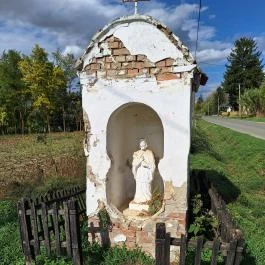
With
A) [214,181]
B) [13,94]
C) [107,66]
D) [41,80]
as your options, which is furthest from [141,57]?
[13,94]

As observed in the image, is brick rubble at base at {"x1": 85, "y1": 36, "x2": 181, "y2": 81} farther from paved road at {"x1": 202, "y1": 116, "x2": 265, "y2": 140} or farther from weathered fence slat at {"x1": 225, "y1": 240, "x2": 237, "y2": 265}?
paved road at {"x1": 202, "y1": 116, "x2": 265, "y2": 140}

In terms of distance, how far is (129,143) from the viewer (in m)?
7.41

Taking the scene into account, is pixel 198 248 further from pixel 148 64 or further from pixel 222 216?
pixel 148 64

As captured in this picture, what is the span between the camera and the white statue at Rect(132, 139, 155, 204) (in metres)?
6.70

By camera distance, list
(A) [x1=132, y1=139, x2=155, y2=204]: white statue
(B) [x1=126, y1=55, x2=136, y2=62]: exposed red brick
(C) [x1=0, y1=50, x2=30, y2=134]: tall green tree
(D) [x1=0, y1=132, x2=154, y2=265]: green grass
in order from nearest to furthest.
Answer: (D) [x1=0, y1=132, x2=154, y2=265]: green grass, (B) [x1=126, y1=55, x2=136, y2=62]: exposed red brick, (A) [x1=132, y1=139, x2=155, y2=204]: white statue, (C) [x1=0, y1=50, x2=30, y2=134]: tall green tree

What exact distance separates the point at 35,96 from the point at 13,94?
2666mm

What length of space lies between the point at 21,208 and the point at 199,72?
349 centimetres

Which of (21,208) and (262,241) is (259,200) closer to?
(262,241)

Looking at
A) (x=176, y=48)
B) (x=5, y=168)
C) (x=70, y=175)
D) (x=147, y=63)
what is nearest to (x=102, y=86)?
(x=147, y=63)

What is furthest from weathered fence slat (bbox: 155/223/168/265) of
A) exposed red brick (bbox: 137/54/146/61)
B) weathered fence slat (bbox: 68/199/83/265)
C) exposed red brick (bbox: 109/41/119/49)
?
exposed red brick (bbox: 109/41/119/49)

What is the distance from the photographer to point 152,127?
7266 mm

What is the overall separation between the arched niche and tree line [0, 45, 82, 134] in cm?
2912

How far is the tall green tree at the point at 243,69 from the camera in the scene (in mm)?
67312

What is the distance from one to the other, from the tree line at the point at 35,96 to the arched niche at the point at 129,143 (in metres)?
29.1
